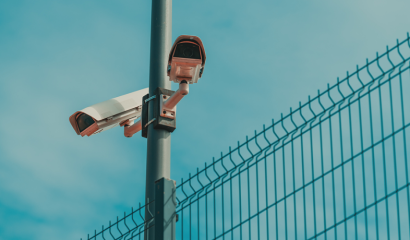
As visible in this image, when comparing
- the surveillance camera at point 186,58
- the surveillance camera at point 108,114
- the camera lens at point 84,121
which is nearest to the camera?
the surveillance camera at point 186,58

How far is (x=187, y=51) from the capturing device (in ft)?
21.6

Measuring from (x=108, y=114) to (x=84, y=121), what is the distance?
1.18 ft

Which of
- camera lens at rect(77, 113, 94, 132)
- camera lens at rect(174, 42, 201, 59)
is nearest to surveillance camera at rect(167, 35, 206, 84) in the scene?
camera lens at rect(174, 42, 201, 59)

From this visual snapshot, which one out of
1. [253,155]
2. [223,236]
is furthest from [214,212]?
[253,155]

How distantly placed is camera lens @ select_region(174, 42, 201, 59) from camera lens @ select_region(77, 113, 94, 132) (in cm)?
155

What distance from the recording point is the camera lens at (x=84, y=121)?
751 cm

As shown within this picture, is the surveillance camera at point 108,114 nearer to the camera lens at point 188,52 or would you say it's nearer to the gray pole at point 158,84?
the gray pole at point 158,84

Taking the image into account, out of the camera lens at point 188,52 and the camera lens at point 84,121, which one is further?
the camera lens at point 84,121

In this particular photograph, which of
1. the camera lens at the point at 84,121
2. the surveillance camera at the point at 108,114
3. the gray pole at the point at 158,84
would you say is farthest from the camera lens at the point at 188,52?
the camera lens at the point at 84,121

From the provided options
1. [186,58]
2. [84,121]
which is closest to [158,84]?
[186,58]

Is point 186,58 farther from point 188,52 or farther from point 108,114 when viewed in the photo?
point 108,114

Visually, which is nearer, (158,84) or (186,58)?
(186,58)

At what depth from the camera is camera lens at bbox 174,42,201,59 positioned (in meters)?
6.56

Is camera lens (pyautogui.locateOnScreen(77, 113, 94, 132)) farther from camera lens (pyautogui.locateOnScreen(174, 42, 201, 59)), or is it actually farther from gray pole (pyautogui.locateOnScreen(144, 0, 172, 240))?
camera lens (pyautogui.locateOnScreen(174, 42, 201, 59))
